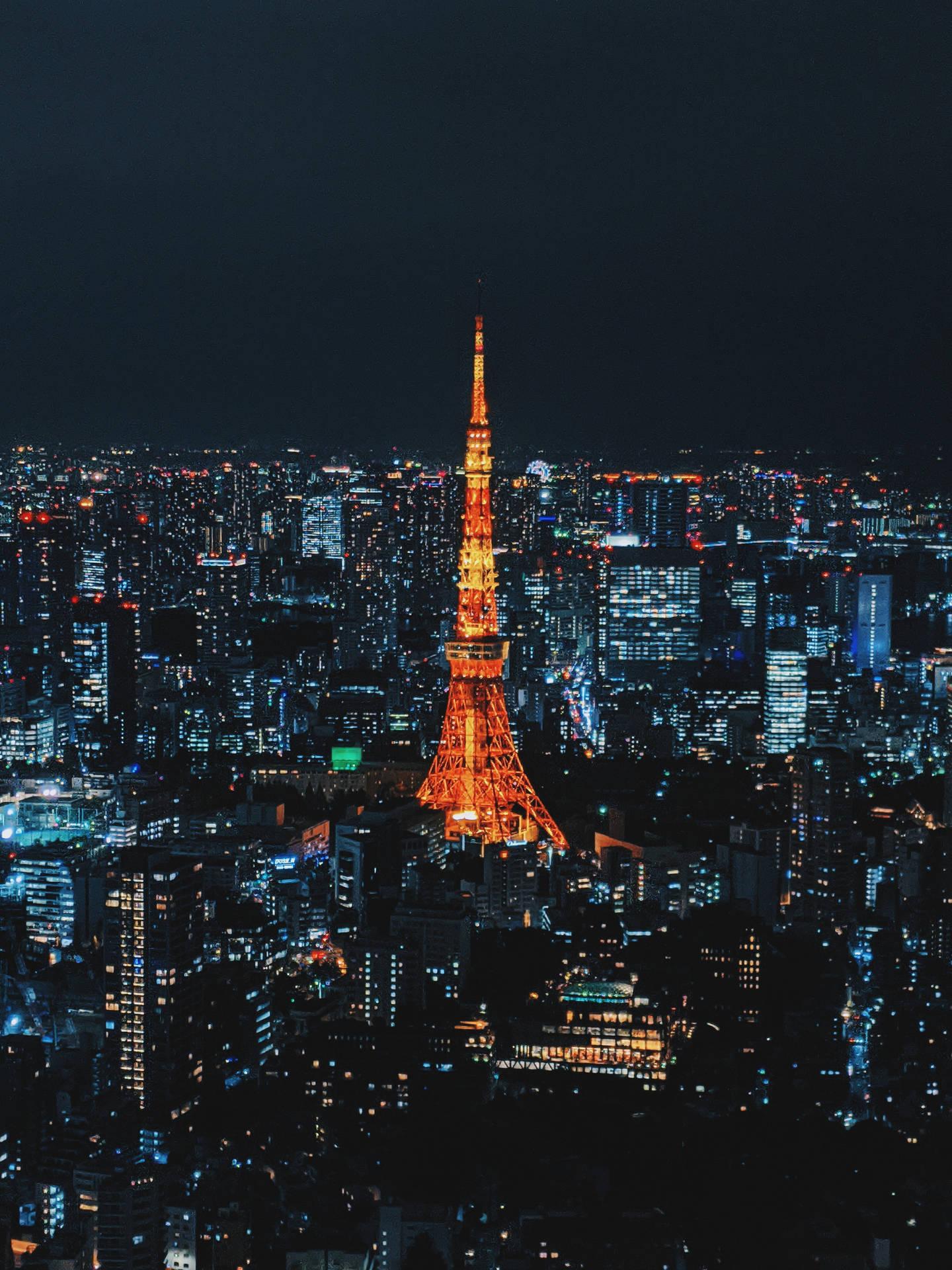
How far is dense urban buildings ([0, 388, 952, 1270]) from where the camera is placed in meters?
7.82

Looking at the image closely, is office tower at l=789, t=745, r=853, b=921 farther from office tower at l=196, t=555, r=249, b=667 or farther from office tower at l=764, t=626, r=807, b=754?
office tower at l=196, t=555, r=249, b=667

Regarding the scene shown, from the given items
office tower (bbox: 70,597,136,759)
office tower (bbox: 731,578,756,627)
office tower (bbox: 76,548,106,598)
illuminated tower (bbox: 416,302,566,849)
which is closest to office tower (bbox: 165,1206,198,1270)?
illuminated tower (bbox: 416,302,566,849)

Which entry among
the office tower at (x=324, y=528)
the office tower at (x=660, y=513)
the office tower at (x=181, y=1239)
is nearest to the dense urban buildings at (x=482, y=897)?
the office tower at (x=181, y=1239)

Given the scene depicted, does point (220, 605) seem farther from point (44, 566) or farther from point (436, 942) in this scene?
point (436, 942)

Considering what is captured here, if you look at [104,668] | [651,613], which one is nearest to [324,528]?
[651,613]

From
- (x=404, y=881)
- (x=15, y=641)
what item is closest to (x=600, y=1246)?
(x=404, y=881)

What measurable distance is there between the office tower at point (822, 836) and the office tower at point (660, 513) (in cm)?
1140

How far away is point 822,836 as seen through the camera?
12.4m

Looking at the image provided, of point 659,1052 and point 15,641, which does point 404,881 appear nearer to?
point 659,1052

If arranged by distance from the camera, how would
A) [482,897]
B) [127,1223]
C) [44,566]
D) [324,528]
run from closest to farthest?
1. [127,1223]
2. [482,897]
3. [44,566]
4. [324,528]

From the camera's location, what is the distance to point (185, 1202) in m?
7.60

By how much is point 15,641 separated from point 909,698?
776cm

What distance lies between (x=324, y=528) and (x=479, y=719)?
12.6 metres

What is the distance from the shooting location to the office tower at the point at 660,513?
24531 mm
